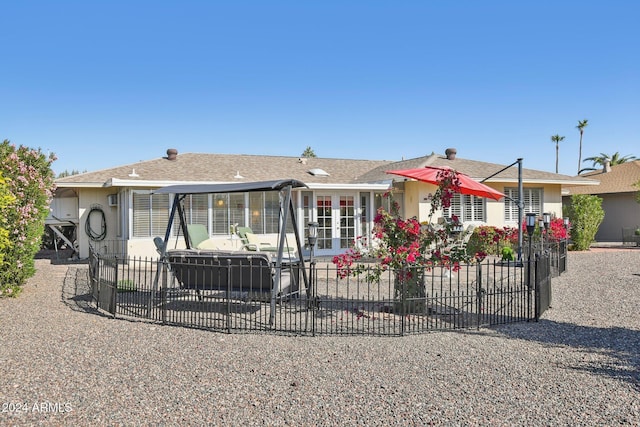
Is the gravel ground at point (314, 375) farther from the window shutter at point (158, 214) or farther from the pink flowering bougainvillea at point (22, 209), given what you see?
the window shutter at point (158, 214)

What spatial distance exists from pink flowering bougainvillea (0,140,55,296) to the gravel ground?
5.14 ft

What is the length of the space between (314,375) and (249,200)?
11.2m

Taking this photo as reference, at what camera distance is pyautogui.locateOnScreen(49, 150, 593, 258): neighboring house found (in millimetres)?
14266

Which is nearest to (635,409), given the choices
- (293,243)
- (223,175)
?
(293,243)

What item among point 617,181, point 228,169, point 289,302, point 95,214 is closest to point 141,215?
point 95,214

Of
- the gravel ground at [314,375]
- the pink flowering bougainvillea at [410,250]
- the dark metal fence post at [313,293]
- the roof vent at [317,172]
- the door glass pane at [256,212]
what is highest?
the roof vent at [317,172]

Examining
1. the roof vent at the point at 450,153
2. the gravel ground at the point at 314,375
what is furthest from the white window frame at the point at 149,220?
the roof vent at the point at 450,153

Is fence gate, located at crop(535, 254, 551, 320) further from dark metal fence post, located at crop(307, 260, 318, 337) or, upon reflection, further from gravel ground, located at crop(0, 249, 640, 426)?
dark metal fence post, located at crop(307, 260, 318, 337)

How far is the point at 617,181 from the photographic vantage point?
87.6ft

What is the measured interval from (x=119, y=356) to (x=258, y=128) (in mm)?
18004

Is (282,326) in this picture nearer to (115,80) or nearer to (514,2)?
(514,2)

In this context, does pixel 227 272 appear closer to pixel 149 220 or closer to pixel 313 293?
pixel 313 293

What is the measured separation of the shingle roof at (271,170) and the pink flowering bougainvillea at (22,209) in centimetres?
484

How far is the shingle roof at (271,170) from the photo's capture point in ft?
50.7
